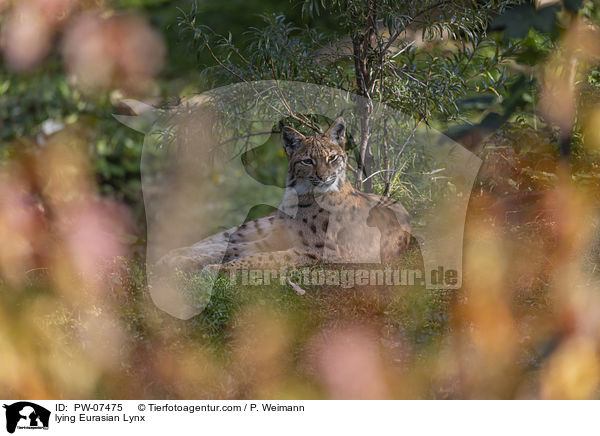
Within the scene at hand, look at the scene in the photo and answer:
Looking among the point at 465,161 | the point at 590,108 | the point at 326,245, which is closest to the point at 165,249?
the point at 326,245

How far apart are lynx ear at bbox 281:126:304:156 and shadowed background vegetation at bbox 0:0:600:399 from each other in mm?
108

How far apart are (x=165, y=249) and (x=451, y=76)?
1.88m

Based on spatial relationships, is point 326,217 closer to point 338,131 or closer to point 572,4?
point 338,131

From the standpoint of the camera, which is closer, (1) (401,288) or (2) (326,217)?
(1) (401,288)

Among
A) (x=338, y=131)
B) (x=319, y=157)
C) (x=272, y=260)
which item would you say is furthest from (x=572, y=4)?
(x=272, y=260)

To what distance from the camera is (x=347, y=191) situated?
290 cm

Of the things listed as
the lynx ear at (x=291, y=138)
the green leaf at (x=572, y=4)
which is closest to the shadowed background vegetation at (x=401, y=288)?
the green leaf at (x=572, y=4)

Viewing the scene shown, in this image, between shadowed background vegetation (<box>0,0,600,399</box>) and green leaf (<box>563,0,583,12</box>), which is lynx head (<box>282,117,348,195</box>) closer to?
shadowed background vegetation (<box>0,0,600,399</box>)

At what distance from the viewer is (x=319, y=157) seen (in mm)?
2771

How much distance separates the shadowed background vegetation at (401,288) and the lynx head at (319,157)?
0.41 ft

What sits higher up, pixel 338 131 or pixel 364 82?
pixel 364 82

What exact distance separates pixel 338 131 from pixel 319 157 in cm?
15

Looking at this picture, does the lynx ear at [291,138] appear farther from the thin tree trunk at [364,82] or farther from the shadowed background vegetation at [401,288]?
the thin tree trunk at [364,82]

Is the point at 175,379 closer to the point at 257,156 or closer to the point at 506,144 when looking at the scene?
the point at 257,156
